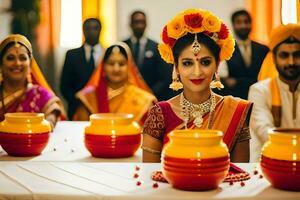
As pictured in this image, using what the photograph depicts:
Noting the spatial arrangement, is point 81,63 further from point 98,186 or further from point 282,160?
point 282,160

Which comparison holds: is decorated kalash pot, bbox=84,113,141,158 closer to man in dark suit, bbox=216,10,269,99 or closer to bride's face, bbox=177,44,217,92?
bride's face, bbox=177,44,217,92

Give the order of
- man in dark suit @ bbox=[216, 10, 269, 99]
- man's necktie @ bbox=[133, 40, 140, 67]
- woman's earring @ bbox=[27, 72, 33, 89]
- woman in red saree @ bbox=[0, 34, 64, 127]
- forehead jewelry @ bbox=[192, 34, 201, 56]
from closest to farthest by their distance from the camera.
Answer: forehead jewelry @ bbox=[192, 34, 201, 56] → woman in red saree @ bbox=[0, 34, 64, 127] → woman's earring @ bbox=[27, 72, 33, 89] → man in dark suit @ bbox=[216, 10, 269, 99] → man's necktie @ bbox=[133, 40, 140, 67]

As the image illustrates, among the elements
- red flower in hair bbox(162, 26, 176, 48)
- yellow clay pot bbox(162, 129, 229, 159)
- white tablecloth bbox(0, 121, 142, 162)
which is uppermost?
red flower in hair bbox(162, 26, 176, 48)

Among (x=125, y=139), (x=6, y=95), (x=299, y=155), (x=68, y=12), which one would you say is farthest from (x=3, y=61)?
(x=299, y=155)

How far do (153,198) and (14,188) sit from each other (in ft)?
1.32

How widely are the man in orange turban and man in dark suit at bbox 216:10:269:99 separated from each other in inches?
16.5

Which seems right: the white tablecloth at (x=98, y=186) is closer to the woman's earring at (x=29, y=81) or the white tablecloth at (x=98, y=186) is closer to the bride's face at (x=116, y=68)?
the woman's earring at (x=29, y=81)

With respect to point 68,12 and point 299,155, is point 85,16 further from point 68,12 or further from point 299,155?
point 299,155

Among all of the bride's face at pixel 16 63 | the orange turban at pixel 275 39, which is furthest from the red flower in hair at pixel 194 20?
the orange turban at pixel 275 39

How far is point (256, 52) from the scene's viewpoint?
4.62 meters

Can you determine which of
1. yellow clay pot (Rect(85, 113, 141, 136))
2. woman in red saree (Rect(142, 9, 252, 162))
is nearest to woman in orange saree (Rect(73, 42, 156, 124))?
yellow clay pot (Rect(85, 113, 141, 136))

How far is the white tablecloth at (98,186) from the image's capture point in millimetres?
1480

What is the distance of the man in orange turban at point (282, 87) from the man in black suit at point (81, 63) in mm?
1426

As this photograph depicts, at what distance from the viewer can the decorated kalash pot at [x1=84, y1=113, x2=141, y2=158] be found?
2436 millimetres
